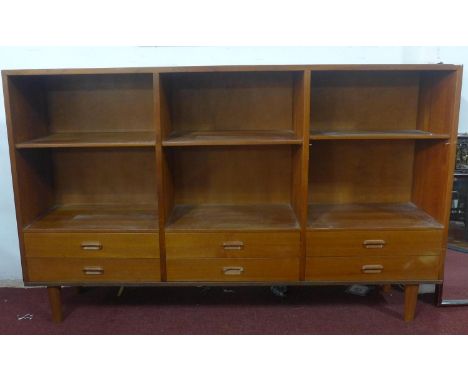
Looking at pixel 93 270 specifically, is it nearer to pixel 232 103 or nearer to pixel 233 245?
pixel 233 245

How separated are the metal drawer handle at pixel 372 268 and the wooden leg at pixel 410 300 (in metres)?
0.23

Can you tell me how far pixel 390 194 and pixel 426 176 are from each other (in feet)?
0.85

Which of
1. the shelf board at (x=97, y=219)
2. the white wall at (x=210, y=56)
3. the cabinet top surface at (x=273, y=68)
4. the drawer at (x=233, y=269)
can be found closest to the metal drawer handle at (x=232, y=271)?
the drawer at (x=233, y=269)

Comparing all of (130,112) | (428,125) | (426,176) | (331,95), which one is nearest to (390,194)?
(426,176)

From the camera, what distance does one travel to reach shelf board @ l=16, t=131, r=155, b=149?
2.12 meters

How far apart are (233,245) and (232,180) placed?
19.8 inches

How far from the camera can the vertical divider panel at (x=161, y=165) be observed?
2.09 metres

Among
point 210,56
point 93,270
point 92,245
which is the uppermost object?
point 210,56

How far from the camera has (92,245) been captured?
7.23 feet

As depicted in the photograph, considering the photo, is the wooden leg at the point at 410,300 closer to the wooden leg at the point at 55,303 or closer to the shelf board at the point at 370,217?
the shelf board at the point at 370,217

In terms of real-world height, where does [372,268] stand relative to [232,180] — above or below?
below

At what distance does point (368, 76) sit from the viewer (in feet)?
7.86

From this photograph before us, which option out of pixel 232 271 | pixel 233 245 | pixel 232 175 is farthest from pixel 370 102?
pixel 232 271

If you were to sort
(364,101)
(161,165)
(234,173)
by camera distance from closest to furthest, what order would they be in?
1. (161,165)
2. (364,101)
3. (234,173)
